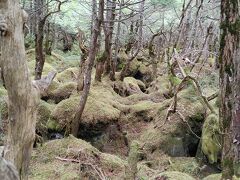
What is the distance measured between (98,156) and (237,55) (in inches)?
122

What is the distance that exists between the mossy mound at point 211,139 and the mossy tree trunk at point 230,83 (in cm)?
236

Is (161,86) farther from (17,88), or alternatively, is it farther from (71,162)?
(17,88)

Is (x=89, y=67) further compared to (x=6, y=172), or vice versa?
(x=89, y=67)

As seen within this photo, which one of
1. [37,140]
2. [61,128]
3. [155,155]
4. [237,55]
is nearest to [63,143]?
[37,140]

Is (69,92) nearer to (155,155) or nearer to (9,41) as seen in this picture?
(155,155)

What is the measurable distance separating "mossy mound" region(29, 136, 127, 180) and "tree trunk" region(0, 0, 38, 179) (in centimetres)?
194

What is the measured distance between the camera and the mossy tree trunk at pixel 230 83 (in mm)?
4035

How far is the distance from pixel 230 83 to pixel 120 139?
15.4 feet

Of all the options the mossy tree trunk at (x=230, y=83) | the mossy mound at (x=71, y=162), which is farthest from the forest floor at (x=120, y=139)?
the mossy tree trunk at (x=230, y=83)

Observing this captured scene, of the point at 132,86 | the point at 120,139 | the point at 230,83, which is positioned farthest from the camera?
the point at 132,86

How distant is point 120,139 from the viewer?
8.41m

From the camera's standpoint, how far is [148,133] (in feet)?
27.8

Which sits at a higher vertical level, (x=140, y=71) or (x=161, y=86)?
(x=140, y=71)

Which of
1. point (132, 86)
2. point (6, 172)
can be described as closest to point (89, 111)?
point (132, 86)
